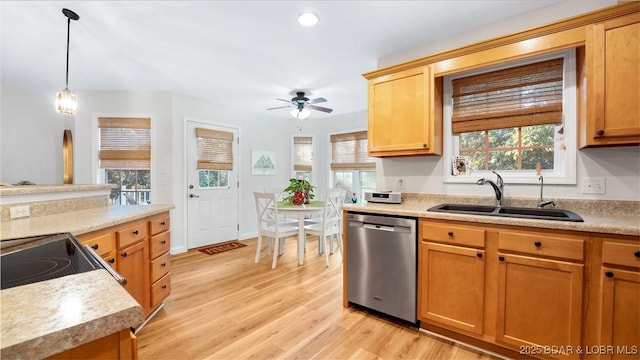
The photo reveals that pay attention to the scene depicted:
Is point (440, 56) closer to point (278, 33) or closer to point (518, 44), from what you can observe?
point (518, 44)

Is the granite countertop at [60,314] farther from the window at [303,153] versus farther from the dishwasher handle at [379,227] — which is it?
the window at [303,153]

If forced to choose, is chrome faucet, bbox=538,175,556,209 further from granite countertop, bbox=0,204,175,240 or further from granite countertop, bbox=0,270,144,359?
granite countertop, bbox=0,204,175,240

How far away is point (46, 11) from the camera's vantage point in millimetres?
2121

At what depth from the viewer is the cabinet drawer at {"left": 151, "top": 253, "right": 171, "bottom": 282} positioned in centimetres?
218

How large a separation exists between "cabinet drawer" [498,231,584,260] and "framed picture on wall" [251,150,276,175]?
4172 mm

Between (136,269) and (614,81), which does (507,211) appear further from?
(136,269)

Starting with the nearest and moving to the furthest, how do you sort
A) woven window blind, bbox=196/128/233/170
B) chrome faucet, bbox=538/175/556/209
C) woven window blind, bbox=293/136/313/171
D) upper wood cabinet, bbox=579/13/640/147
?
upper wood cabinet, bbox=579/13/640/147
chrome faucet, bbox=538/175/556/209
woven window blind, bbox=196/128/233/170
woven window blind, bbox=293/136/313/171

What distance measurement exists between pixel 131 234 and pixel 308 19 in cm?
210

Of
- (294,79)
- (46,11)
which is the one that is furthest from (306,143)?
(46,11)

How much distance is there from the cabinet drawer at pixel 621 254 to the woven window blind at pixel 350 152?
3599mm

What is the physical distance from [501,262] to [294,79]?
9.69 feet

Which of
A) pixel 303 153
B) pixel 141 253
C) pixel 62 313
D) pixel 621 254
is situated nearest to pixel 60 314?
pixel 62 313

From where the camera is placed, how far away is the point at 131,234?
196 centimetres

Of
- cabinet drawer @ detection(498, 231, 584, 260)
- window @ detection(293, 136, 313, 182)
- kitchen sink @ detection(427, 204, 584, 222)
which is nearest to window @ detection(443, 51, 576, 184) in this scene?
kitchen sink @ detection(427, 204, 584, 222)
